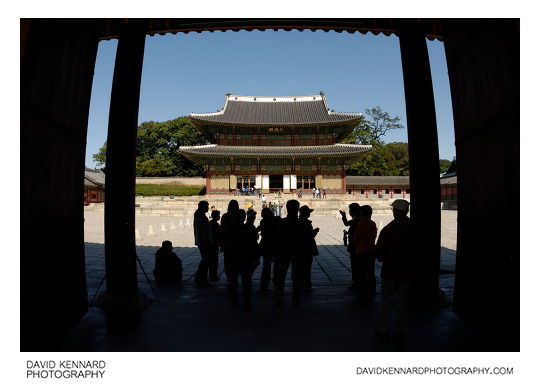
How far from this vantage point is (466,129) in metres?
3.19

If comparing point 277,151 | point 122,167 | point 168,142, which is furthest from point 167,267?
point 168,142

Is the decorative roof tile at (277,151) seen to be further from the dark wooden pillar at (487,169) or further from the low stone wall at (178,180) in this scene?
the dark wooden pillar at (487,169)

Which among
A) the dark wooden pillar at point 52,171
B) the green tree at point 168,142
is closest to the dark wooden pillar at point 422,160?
the dark wooden pillar at point 52,171

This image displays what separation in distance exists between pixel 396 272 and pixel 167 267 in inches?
139

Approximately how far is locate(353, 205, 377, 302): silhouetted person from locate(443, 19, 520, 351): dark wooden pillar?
0.95 metres

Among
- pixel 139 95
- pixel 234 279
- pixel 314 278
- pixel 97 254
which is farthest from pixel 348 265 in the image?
pixel 97 254

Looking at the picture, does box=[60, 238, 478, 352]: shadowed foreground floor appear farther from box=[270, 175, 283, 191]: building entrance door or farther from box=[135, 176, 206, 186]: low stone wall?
box=[135, 176, 206, 186]: low stone wall

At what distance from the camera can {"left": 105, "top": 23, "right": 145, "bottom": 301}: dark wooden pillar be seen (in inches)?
139

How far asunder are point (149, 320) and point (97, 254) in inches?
209

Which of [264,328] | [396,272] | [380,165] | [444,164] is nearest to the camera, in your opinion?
[396,272]

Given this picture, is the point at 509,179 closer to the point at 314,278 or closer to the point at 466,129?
the point at 466,129

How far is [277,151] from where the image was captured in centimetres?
2978

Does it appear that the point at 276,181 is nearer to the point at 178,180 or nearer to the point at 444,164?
the point at 178,180

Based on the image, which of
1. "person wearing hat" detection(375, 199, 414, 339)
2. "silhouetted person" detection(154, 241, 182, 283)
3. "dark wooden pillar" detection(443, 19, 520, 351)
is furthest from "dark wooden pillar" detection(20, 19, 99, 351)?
"dark wooden pillar" detection(443, 19, 520, 351)
